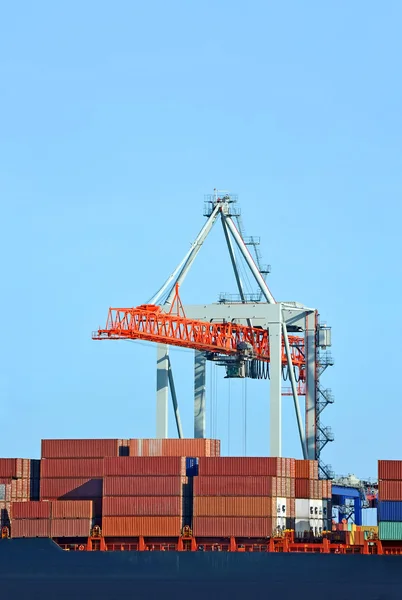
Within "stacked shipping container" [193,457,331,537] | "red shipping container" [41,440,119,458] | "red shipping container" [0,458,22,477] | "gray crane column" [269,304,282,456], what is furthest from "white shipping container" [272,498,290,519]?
"red shipping container" [0,458,22,477]

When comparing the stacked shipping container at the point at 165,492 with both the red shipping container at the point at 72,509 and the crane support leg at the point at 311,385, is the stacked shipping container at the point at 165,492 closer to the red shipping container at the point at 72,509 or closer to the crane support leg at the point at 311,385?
the red shipping container at the point at 72,509

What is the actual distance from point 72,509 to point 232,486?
8.21 metres

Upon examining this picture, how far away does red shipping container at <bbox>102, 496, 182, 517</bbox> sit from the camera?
292 feet

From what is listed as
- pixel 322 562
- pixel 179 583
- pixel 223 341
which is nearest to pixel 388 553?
pixel 322 562

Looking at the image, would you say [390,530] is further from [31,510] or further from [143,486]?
[31,510]

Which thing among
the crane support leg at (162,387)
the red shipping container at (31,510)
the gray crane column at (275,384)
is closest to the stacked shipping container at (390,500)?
the gray crane column at (275,384)

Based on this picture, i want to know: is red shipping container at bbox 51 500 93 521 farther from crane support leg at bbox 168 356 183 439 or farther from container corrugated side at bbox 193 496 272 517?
crane support leg at bbox 168 356 183 439

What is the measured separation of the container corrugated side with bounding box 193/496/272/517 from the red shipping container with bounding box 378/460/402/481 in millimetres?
5553

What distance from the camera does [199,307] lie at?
10125 centimetres

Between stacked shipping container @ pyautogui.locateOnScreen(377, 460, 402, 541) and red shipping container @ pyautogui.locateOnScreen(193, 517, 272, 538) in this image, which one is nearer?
stacked shipping container @ pyautogui.locateOnScreen(377, 460, 402, 541)

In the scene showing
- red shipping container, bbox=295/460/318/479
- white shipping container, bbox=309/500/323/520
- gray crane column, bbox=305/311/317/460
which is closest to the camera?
red shipping container, bbox=295/460/318/479

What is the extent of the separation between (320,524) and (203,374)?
1592cm

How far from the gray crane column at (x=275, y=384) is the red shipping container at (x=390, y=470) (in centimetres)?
1089

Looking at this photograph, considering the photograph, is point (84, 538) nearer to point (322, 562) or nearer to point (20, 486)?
point (20, 486)
